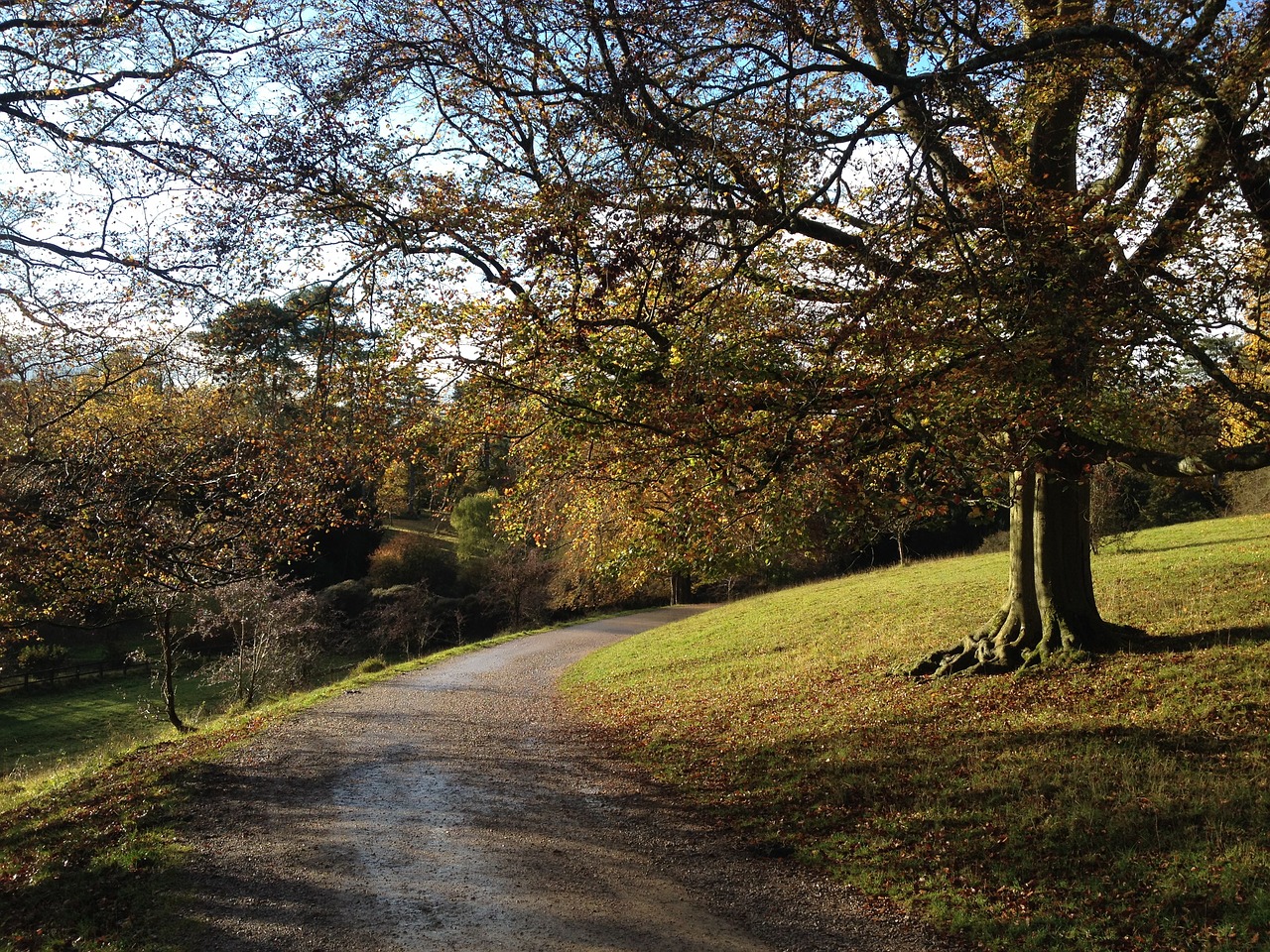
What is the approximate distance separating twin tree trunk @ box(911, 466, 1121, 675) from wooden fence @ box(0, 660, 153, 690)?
31962mm

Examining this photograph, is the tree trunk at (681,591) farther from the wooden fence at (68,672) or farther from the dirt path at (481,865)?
the dirt path at (481,865)

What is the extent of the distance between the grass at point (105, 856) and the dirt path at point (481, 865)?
300 millimetres

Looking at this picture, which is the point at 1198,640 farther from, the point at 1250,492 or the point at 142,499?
the point at 1250,492

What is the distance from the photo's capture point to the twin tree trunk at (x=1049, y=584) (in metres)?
11.0

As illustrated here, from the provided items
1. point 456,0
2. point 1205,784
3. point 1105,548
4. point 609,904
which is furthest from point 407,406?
point 1105,548

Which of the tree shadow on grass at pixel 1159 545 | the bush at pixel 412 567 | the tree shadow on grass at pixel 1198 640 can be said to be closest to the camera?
the tree shadow on grass at pixel 1198 640

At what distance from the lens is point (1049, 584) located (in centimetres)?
1117

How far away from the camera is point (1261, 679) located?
29.0 ft

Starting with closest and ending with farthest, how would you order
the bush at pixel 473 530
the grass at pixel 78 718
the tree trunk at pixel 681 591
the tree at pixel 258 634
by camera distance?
the tree at pixel 258 634 < the grass at pixel 78 718 < the bush at pixel 473 530 < the tree trunk at pixel 681 591

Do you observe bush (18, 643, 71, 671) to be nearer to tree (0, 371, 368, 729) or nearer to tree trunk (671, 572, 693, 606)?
tree (0, 371, 368, 729)

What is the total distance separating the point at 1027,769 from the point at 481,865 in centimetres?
515

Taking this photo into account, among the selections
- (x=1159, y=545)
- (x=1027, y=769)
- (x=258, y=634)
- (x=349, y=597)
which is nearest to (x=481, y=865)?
(x=1027, y=769)

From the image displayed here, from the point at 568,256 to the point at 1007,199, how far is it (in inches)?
177

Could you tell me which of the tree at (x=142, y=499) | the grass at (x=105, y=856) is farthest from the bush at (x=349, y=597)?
the grass at (x=105, y=856)
